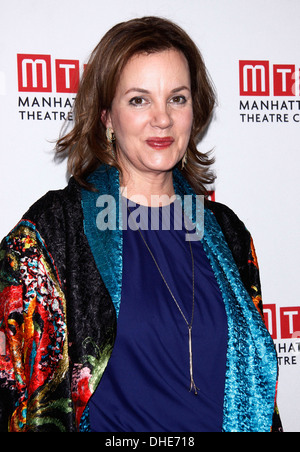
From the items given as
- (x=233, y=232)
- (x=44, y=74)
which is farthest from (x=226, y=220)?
(x=44, y=74)

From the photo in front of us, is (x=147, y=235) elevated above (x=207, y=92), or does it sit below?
below

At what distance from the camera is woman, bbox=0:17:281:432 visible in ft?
5.00

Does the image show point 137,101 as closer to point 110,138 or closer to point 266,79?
point 110,138

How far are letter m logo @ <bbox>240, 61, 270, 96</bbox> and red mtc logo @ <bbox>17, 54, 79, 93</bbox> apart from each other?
2.13 feet

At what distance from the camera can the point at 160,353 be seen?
5.16 ft

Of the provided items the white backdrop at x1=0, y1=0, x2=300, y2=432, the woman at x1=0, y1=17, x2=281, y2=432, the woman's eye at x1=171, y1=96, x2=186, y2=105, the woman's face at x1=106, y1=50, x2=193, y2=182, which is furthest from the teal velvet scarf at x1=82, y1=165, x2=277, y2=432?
the white backdrop at x1=0, y1=0, x2=300, y2=432

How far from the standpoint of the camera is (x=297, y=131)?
2.39 m

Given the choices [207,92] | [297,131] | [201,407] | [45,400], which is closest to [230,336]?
[201,407]

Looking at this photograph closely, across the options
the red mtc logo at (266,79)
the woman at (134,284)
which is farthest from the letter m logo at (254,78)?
the woman at (134,284)

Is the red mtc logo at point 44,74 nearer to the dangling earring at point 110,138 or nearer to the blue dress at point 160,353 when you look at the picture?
the dangling earring at point 110,138

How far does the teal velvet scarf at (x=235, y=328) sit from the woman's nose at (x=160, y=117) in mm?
208

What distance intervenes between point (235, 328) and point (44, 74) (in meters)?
1.13

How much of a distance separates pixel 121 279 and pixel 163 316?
0.15 metres
